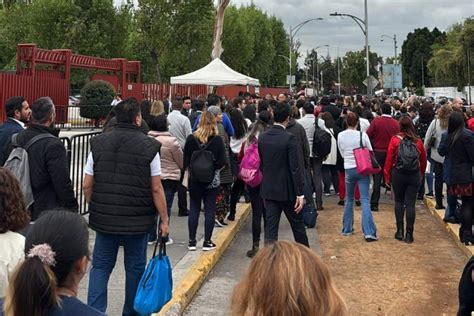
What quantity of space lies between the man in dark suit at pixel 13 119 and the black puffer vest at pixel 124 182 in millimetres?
1239

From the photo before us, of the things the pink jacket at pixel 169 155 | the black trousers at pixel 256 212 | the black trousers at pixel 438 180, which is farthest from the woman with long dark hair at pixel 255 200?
the black trousers at pixel 438 180

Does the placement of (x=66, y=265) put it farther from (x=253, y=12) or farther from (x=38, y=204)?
(x=253, y=12)

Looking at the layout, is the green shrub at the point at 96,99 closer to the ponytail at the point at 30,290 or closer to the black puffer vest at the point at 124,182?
the black puffer vest at the point at 124,182

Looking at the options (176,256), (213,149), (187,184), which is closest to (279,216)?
(213,149)

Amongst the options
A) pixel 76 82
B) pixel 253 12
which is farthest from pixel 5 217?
pixel 253 12

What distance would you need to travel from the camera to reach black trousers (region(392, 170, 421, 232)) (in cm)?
822

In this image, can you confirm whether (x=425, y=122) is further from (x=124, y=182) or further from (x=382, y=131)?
(x=124, y=182)

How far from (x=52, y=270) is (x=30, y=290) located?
22cm

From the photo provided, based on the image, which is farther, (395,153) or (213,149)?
(395,153)

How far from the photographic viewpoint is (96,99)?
87.6ft

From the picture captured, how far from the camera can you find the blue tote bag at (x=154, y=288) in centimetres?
439

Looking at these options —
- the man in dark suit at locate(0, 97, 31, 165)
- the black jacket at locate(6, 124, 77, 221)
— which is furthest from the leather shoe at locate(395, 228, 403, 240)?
the man in dark suit at locate(0, 97, 31, 165)

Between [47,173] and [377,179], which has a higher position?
[47,173]

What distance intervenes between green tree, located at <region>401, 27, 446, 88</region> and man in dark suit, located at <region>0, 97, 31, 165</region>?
90.9 meters
